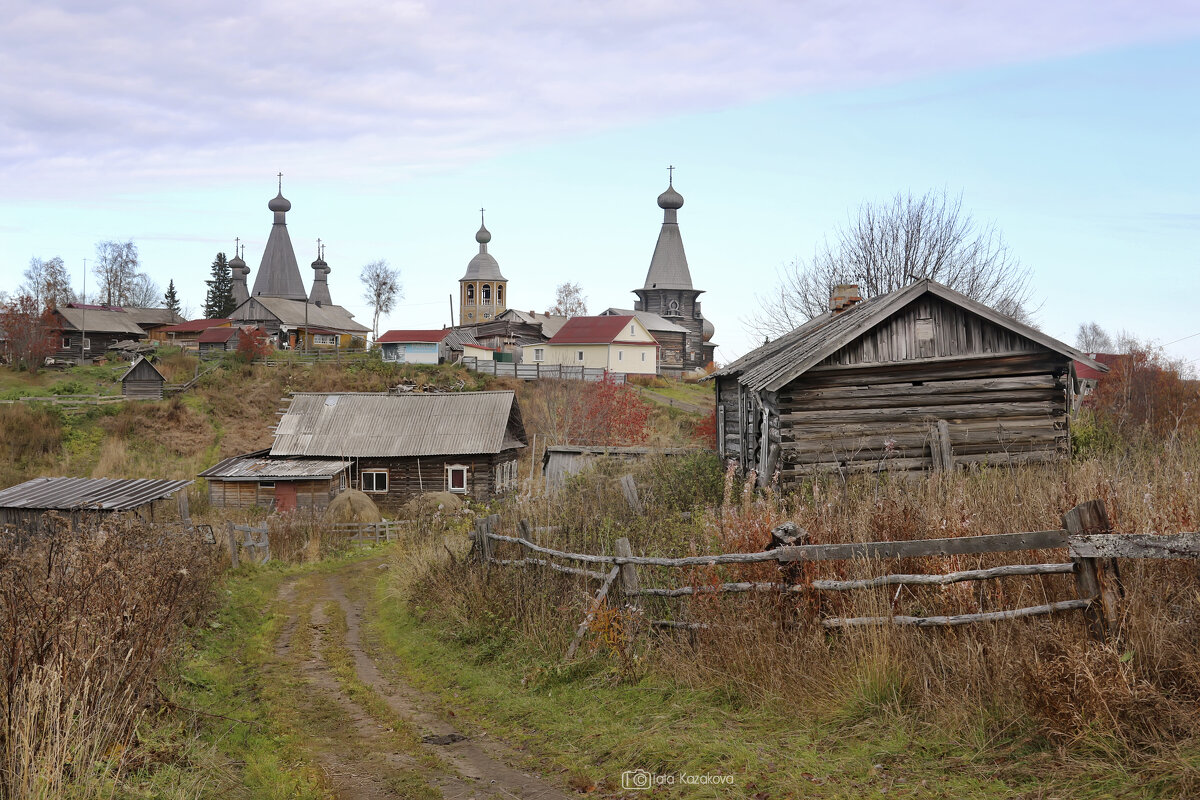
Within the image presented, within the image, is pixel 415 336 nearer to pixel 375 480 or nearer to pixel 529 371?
pixel 529 371

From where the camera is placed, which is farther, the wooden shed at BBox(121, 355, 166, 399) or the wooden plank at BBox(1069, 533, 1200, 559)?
the wooden shed at BBox(121, 355, 166, 399)

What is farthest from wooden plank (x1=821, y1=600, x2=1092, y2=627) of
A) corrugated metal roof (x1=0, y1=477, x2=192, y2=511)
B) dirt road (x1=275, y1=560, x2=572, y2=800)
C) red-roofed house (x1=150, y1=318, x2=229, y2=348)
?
red-roofed house (x1=150, y1=318, x2=229, y2=348)

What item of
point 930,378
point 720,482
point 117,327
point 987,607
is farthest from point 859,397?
point 117,327

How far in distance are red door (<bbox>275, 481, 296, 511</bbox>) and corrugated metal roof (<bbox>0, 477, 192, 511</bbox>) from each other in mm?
13726

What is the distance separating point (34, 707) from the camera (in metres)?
4.98

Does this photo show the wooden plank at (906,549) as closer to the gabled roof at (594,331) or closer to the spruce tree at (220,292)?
the gabled roof at (594,331)

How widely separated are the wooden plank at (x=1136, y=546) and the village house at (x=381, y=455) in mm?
30743

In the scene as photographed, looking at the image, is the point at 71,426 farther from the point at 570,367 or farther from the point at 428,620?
the point at 428,620

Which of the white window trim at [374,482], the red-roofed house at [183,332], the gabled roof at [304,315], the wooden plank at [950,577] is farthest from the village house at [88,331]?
the wooden plank at [950,577]

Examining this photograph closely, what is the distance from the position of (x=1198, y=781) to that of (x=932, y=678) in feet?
6.00

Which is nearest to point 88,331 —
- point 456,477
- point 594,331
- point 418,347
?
point 418,347

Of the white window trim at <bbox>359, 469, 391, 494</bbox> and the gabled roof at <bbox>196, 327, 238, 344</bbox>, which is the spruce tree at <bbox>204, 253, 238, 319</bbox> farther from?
the white window trim at <bbox>359, 469, 391, 494</bbox>

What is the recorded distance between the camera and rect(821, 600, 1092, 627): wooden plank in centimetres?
596

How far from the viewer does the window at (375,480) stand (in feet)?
123
